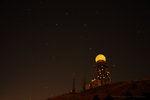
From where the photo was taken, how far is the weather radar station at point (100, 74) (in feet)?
238

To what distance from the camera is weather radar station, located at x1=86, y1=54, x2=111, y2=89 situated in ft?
238

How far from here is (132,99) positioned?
27469 mm

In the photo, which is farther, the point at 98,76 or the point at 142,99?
the point at 98,76

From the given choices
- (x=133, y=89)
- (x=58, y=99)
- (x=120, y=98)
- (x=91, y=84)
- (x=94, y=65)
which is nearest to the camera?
(x=120, y=98)

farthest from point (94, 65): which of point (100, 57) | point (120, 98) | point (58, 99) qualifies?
point (120, 98)

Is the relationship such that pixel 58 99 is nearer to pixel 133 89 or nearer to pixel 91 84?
pixel 133 89

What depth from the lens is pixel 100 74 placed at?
7525 centimetres

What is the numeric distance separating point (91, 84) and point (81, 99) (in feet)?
130

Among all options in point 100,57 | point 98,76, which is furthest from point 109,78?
point 100,57

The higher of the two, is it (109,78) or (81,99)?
(109,78)

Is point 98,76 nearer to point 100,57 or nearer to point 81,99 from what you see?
point 100,57

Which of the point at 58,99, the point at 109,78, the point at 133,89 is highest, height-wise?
the point at 109,78

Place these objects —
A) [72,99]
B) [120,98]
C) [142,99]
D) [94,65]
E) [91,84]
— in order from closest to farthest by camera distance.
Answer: [142,99], [120,98], [72,99], [91,84], [94,65]

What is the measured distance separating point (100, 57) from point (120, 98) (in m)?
50.5
